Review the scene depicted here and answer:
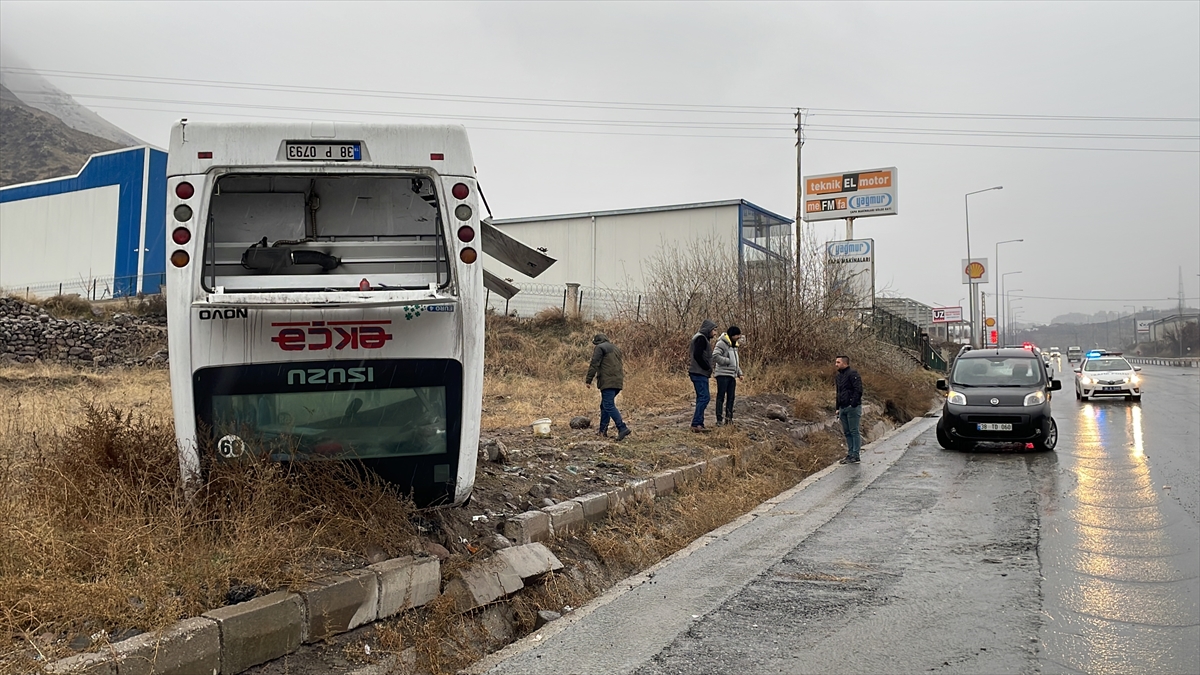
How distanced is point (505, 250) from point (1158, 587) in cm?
548

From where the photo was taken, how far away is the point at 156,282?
37156mm

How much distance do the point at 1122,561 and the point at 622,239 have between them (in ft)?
103

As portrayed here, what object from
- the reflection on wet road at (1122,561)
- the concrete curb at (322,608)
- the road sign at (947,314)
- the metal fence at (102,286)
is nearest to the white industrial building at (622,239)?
the metal fence at (102,286)

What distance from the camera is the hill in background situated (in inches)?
3664

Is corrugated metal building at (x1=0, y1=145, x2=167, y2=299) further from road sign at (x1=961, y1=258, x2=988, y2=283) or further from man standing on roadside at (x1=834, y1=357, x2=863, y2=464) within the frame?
road sign at (x1=961, y1=258, x2=988, y2=283)

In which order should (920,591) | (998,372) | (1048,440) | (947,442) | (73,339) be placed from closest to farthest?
(920,591) → (1048,440) → (947,442) → (998,372) → (73,339)

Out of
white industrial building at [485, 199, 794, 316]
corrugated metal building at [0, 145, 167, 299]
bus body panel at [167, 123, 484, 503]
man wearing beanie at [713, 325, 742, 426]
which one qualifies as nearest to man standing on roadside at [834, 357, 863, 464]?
man wearing beanie at [713, 325, 742, 426]

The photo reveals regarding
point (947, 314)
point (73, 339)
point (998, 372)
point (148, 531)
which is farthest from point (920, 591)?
point (947, 314)

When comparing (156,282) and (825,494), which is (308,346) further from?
(156,282)

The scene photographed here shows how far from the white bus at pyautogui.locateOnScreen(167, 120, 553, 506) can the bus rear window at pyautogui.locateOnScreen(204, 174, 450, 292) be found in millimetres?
12

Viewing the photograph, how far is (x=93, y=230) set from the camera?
132 ft

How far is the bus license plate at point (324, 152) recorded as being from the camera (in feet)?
18.5

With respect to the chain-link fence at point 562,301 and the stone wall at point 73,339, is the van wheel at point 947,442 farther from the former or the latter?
the stone wall at point 73,339

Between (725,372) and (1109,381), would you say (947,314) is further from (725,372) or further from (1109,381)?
(725,372)
